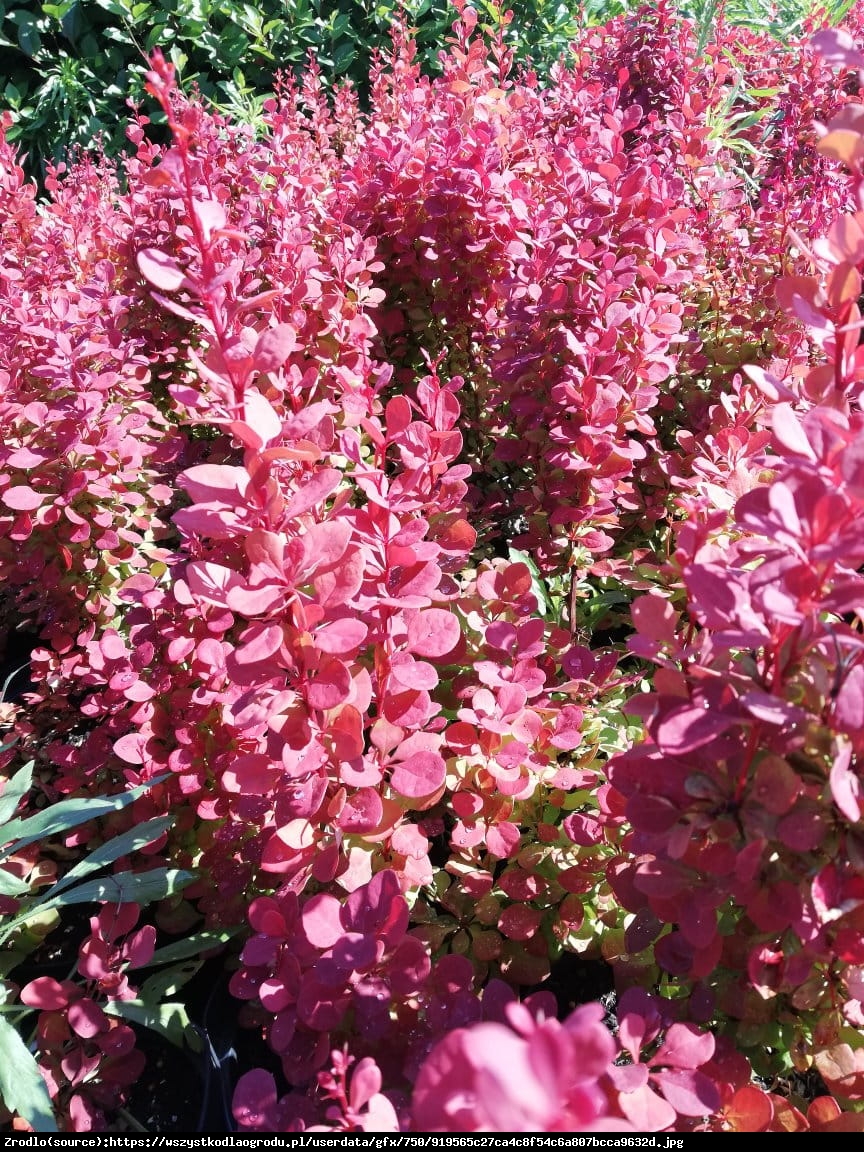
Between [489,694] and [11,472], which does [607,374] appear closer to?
[489,694]

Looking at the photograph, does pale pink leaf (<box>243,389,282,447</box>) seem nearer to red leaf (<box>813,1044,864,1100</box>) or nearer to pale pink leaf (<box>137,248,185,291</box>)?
pale pink leaf (<box>137,248,185,291</box>)

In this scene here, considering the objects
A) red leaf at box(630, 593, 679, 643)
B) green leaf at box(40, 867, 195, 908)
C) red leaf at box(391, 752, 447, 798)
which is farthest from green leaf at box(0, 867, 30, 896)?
red leaf at box(630, 593, 679, 643)

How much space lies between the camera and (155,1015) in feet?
4.08

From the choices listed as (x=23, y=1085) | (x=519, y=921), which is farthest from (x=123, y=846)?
(x=519, y=921)

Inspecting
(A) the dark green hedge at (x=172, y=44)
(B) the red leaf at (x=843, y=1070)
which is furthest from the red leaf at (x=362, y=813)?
(A) the dark green hedge at (x=172, y=44)

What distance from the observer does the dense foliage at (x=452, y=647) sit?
736 millimetres

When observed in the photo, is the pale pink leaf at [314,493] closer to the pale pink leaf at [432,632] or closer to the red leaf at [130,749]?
the pale pink leaf at [432,632]

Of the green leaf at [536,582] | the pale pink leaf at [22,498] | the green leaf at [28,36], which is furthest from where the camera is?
the green leaf at [28,36]

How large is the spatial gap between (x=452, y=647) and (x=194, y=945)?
33.0 inches

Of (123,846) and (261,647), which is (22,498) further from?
(261,647)

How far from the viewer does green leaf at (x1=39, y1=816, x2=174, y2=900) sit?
4.45ft

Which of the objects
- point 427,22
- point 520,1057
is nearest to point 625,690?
point 520,1057

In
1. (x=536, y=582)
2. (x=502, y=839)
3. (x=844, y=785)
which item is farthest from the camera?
(x=536, y=582)

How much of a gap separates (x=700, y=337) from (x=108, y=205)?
Answer: 108 inches
